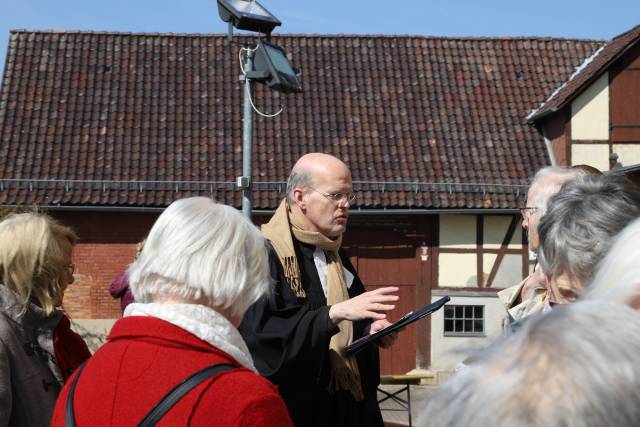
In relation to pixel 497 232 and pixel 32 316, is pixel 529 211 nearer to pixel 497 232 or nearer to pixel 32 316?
pixel 32 316

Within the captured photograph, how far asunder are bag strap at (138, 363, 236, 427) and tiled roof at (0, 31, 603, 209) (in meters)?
14.8

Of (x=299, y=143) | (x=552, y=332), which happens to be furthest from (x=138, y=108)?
(x=552, y=332)

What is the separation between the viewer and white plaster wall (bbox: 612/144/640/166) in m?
16.9

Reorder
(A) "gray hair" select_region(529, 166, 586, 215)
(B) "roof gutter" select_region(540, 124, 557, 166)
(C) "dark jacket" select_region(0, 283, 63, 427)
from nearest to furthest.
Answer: (C) "dark jacket" select_region(0, 283, 63, 427) → (A) "gray hair" select_region(529, 166, 586, 215) → (B) "roof gutter" select_region(540, 124, 557, 166)

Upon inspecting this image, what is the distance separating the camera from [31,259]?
316 cm

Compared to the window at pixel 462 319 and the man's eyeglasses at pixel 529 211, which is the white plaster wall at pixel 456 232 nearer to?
the window at pixel 462 319

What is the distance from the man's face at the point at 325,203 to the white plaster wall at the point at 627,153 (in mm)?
14212

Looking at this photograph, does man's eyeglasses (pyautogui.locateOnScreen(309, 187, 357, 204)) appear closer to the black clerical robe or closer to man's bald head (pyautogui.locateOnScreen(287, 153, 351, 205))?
man's bald head (pyautogui.locateOnScreen(287, 153, 351, 205))

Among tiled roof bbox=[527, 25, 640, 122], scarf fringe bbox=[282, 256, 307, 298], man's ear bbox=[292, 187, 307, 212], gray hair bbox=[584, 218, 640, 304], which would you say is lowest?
scarf fringe bbox=[282, 256, 307, 298]

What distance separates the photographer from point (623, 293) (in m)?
1.38

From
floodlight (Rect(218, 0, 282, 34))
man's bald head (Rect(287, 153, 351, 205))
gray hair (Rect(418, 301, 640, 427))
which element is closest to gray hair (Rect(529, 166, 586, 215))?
man's bald head (Rect(287, 153, 351, 205))

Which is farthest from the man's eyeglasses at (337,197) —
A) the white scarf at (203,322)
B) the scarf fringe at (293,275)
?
the white scarf at (203,322)

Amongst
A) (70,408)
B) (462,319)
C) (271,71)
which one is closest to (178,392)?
(70,408)

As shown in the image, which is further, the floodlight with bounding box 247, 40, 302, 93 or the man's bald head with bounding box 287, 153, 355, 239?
the floodlight with bounding box 247, 40, 302, 93
